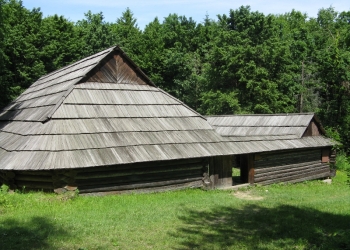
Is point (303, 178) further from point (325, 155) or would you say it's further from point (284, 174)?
point (325, 155)

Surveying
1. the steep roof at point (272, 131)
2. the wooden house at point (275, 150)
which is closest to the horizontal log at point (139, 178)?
the wooden house at point (275, 150)

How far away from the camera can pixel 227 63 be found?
3181 cm

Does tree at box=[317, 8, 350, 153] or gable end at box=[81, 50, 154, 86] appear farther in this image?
tree at box=[317, 8, 350, 153]

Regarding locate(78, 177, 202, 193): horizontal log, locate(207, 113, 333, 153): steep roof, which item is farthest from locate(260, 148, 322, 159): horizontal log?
locate(78, 177, 202, 193): horizontal log

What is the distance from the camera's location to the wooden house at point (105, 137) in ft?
37.1

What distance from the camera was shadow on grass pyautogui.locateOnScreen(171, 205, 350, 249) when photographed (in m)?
7.19

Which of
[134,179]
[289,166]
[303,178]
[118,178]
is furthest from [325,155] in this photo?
[118,178]

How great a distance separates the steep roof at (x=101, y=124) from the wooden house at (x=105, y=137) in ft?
0.10

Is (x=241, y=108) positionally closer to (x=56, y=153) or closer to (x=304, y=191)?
(x=304, y=191)

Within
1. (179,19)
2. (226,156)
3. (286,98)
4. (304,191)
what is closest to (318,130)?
(304,191)

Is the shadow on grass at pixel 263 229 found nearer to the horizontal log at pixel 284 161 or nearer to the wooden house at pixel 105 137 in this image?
the wooden house at pixel 105 137

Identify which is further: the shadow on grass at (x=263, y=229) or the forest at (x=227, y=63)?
the forest at (x=227, y=63)

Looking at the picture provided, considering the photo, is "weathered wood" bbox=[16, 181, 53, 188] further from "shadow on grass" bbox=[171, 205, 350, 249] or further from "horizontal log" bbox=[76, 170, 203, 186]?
"shadow on grass" bbox=[171, 205, 350, 249]

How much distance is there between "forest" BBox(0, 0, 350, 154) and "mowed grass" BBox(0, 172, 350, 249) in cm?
1764
